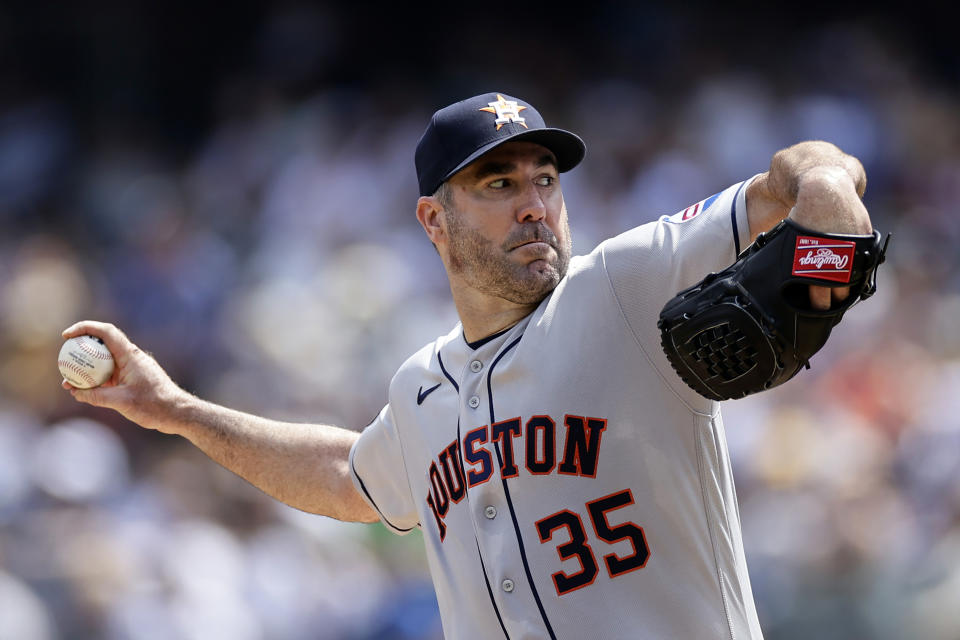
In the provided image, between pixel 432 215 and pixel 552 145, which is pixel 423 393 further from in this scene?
pixel 552 145

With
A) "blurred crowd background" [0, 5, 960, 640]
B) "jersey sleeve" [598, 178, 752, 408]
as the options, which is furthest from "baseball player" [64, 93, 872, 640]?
"blurred crowd background" [0, 5, 960, 640]

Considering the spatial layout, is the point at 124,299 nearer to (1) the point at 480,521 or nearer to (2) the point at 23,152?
(2) the point at 23,152

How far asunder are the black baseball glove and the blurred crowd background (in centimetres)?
324

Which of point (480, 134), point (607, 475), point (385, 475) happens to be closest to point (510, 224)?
point (480, 134)

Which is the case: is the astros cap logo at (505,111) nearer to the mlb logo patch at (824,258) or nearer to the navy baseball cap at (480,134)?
the navy baseball cap at (480,134)

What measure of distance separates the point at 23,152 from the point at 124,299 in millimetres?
1999

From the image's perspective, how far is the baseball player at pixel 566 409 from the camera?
2.14 m

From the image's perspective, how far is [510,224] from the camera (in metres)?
2.53

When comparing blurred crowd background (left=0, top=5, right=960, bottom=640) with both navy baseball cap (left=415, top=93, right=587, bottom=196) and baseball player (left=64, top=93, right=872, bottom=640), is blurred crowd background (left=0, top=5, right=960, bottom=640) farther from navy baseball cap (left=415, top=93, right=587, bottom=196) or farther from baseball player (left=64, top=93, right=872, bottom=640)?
navy baseball cap (left=415, top=93, right=587, bottom=196)

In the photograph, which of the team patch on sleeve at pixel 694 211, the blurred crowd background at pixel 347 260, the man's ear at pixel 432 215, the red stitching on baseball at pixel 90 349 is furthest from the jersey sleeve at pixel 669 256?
the blurred crowd background at pixel 347 260

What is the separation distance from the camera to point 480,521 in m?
2.33

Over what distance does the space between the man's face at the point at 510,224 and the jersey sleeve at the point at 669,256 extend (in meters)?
0.21

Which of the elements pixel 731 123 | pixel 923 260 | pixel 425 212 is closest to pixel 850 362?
pixel 923 260

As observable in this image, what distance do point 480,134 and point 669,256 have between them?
2.01ft
